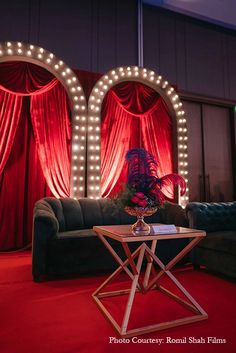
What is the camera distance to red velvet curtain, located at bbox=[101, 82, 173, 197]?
4.32 meters

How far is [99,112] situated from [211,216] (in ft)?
7.24

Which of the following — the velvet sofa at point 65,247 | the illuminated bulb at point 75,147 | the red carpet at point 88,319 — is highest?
the illuminated bulb at point 75,147

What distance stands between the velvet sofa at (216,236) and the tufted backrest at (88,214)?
226 mm

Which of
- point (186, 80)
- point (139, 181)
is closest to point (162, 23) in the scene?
point (186, 80)

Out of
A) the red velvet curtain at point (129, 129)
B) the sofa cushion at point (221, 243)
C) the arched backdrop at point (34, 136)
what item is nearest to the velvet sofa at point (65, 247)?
the sofa cushion at point (221, 243)

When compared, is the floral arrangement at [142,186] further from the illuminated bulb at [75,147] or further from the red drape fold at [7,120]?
the red drape fold at [7,120]

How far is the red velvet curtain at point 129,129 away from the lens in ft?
14.2

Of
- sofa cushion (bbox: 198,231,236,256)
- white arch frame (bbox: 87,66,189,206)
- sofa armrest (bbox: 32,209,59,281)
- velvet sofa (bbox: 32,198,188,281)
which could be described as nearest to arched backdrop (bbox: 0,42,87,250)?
white arch frame (bbox: 87,66,189,206)

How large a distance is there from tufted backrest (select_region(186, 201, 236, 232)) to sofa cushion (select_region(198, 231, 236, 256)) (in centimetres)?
21

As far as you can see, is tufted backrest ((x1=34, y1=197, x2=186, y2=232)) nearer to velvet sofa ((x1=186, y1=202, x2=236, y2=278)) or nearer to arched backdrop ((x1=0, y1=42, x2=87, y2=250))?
velvet sofa ((x1=186, y1=202, x2=236, y2=278))

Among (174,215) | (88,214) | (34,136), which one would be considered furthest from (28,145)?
(174,215)

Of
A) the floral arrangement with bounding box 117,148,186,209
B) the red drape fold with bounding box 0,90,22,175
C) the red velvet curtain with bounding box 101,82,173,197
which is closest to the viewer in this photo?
the floral arrangement with bounding box 117,148,186,209

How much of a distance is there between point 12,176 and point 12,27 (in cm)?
237

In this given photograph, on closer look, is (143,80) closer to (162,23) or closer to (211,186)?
(162,23)
